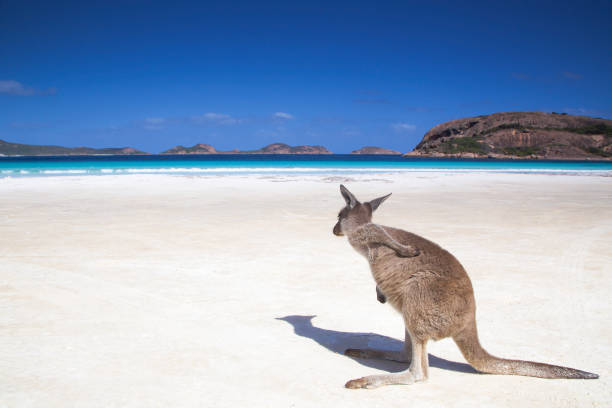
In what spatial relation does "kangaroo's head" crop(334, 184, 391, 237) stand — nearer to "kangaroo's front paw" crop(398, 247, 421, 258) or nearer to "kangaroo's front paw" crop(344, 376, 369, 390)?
"kangaroo's front paw" crop(398, 247, 421, 258)

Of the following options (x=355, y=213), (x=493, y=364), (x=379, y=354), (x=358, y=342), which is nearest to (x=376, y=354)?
(x=379, y=354)

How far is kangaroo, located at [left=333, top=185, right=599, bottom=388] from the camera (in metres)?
2.47

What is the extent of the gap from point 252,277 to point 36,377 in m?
2.59

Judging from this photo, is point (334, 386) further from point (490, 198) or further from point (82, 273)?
point (490, 198)

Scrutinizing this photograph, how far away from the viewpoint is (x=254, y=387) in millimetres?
2592

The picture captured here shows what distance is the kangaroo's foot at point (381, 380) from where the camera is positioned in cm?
257

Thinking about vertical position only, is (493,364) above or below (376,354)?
above

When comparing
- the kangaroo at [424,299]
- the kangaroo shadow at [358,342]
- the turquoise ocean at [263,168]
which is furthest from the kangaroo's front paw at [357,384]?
the turquoise ocean at [263,168]

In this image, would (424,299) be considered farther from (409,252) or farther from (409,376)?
(409,376)

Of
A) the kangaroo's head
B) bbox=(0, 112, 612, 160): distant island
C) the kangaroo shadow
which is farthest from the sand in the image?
bbox=(0, 112, 612, 160): distant island

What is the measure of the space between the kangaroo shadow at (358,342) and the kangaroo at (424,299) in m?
0.34

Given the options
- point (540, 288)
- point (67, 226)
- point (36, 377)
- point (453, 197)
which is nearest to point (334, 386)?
point (36, 377)

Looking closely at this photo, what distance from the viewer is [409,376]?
261cm

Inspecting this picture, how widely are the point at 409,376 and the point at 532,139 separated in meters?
101
